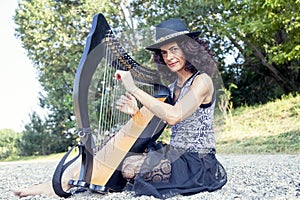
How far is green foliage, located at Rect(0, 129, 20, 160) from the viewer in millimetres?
12738

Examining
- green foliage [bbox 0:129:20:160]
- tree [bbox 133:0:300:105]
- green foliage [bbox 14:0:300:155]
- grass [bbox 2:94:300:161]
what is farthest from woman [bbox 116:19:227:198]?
green foliage [bbox 0:129:20:160]

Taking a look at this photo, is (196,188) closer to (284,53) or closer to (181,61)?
(181,61)

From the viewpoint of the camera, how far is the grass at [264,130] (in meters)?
6.78

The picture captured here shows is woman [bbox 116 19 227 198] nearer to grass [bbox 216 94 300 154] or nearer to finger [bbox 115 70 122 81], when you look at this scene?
finger [bbox 115 70 122 81]

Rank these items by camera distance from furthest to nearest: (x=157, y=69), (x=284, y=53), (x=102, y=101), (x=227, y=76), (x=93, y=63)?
(x=227, y=76) < (x=284, y=53) < (x=157, y=69) < (x=102, y=101) < (x=93, y=63)

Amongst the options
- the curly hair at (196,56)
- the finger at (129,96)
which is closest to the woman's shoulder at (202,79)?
the curly hair at (196,56)

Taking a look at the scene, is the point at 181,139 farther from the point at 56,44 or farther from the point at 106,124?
the point at 56,44

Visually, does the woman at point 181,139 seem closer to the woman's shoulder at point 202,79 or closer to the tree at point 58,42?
the woman's shoulder at point 202,79

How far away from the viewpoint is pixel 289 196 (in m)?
2.19

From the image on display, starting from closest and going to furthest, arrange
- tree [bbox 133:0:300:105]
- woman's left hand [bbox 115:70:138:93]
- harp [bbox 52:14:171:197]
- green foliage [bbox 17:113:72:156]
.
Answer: harp [bbox 52:14:171:197] → woman's left hand [bbox 115:70:138:93] → tree [bbox 133:0:300:105] → green foliage [bbox 17:113:72:156]

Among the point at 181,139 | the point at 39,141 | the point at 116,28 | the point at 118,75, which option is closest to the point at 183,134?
the point at 181,139

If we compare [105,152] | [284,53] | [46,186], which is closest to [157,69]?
[105,152]

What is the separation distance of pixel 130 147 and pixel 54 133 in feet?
34.4

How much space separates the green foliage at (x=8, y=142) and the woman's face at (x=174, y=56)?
11.1 m
